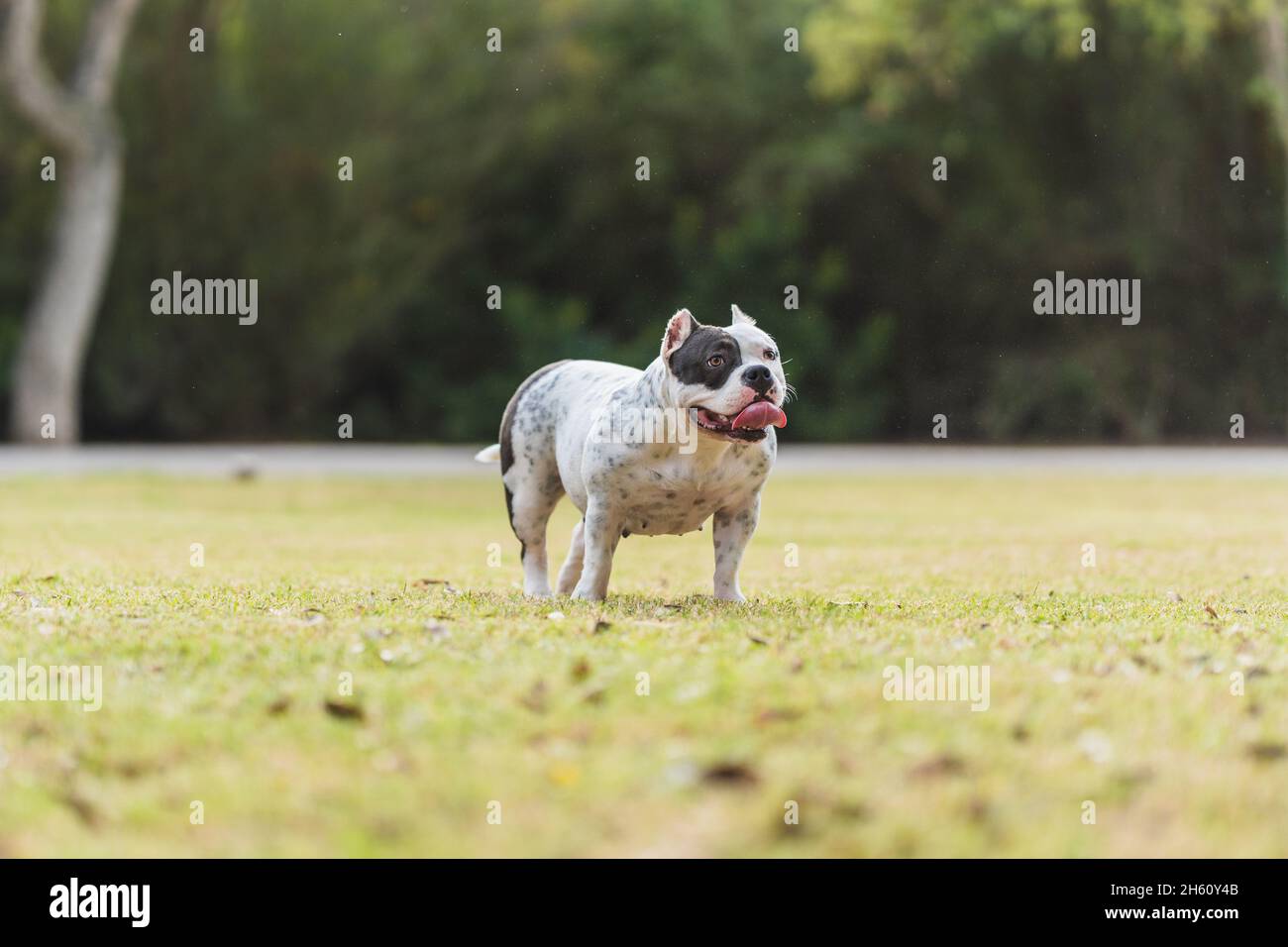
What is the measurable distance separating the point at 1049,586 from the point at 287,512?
319 inches

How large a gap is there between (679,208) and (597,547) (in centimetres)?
2222

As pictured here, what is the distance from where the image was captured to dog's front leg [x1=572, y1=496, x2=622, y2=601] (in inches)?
277

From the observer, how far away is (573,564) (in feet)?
25.7

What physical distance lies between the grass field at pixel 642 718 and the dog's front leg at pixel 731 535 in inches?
8.5

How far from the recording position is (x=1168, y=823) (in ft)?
12.6

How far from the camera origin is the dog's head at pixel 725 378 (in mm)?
6594

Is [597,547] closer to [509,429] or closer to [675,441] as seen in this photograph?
[675,441]

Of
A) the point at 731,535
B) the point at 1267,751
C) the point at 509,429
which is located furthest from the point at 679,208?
the point at 1267,751

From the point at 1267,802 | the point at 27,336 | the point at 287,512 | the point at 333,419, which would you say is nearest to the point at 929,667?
the point at 1267,802

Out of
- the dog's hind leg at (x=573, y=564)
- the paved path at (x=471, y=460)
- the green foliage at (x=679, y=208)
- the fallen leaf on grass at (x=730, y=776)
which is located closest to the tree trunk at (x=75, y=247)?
the paved path at (x=471, y=460)

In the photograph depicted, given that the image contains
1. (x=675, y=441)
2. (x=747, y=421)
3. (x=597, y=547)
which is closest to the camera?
(x=747, y=421)

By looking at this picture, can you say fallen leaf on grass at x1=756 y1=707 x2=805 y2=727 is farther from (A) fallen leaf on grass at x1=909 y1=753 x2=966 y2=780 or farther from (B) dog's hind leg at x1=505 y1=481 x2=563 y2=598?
(B) dog's hind leg at x1=505 y1=481 x2=563 y2=598

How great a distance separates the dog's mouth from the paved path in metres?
13.2

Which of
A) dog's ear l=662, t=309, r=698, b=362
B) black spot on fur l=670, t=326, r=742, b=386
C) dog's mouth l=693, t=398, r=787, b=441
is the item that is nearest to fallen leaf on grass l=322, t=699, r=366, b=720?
dog's mouth l=693, t=398, r=787, b=441
